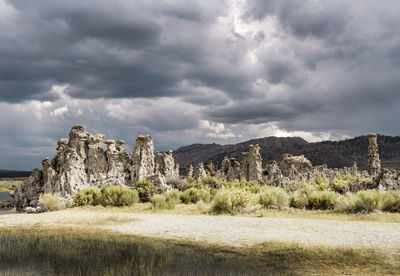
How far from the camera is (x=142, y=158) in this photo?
31.1m

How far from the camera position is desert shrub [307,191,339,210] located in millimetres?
21156

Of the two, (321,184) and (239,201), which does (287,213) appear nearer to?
(239,201)

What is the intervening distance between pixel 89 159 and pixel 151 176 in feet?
19.5

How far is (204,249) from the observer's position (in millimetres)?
11453

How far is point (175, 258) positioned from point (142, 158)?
21.4 metres

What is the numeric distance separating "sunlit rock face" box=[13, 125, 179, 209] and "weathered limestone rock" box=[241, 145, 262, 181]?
19045 millimetres

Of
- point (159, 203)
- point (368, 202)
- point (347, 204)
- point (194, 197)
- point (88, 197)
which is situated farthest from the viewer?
point (194, 197)

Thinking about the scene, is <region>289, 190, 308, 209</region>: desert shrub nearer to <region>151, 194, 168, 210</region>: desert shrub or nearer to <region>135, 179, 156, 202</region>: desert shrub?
<region>151, 194, 168, 210</region>: desert shrub

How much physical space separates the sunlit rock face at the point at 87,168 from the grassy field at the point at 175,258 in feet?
50.0

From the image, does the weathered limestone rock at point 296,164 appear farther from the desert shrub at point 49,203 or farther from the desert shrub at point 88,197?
the desert shrub at point 49,203

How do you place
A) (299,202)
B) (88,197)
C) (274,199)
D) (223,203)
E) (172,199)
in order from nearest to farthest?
(223,203) → (274,199) → (299,202) → (88,197) → (172,199)

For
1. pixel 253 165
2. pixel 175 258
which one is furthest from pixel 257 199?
pixel 253 165

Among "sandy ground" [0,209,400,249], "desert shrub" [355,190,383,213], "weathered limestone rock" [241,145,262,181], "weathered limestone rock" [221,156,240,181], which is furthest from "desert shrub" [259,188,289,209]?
"weathered limestone rock" [221,156,240,181]

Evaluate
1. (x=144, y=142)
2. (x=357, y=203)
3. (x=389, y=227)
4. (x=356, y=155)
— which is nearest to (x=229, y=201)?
(x=357, y=203)
